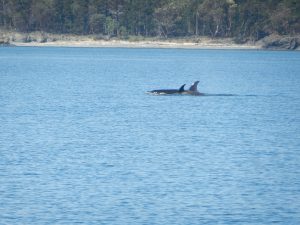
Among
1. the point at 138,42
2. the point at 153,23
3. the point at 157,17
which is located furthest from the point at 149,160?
the point at 138,42

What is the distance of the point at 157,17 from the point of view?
177625mm

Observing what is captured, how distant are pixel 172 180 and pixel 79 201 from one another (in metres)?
3.95

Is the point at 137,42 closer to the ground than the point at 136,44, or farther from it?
farther from it

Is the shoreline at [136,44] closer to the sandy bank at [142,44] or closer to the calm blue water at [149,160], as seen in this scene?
the sandy bank at [142,44]

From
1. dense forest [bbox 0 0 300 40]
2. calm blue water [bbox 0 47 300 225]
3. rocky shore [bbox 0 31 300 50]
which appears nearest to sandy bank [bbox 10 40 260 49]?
rocky shore [bbox 0 31 300 50]

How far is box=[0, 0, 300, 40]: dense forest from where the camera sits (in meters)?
173

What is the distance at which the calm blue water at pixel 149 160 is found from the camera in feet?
77.3

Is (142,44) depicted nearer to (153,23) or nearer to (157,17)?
(153,23)

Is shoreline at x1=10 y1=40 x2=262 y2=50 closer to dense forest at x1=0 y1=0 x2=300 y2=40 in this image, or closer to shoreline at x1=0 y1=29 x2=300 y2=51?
shoreline at x1=0 y1=29 x2=300 y2=51

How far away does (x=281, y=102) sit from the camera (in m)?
56.7

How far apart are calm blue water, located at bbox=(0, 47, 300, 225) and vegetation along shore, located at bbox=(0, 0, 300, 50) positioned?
115366 mm

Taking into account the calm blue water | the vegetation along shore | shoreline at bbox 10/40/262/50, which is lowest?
shoreline at bbox 10/40/262/50

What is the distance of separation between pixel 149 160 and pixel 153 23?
149968mm

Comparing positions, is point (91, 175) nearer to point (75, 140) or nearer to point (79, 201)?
point (79, 201)
